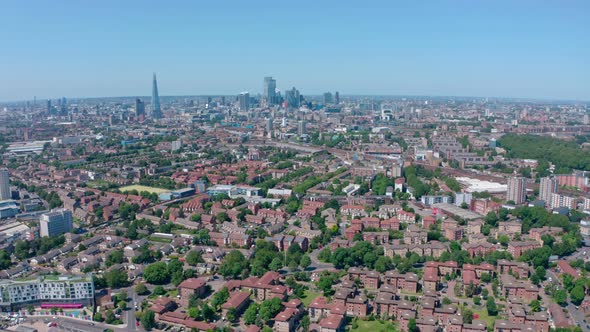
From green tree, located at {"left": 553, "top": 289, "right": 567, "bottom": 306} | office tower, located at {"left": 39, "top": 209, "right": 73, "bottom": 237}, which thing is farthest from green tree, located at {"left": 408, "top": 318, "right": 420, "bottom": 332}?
office tower, located at {"left": 39, "top": 209, "right": 73, "bottom": 237}

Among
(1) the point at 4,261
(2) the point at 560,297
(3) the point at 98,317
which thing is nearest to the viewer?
(3) the point at 98,317

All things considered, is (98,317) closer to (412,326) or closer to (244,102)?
(412,326)

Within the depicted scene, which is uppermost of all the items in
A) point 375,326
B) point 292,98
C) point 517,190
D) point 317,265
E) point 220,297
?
point 292,98

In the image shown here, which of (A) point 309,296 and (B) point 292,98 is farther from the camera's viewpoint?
(B) point 292,98

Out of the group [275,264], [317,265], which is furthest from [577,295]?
[275,264]

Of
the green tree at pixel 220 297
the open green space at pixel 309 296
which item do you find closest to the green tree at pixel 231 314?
the green tree at pixel 220 297

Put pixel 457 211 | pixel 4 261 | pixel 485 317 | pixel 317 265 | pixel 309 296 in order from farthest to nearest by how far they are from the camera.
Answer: pixel 457 211 < pixel 317 265 < pixel 4 261 < pixel 309 296 < pixel 485 317

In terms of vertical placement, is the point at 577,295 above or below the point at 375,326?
above
